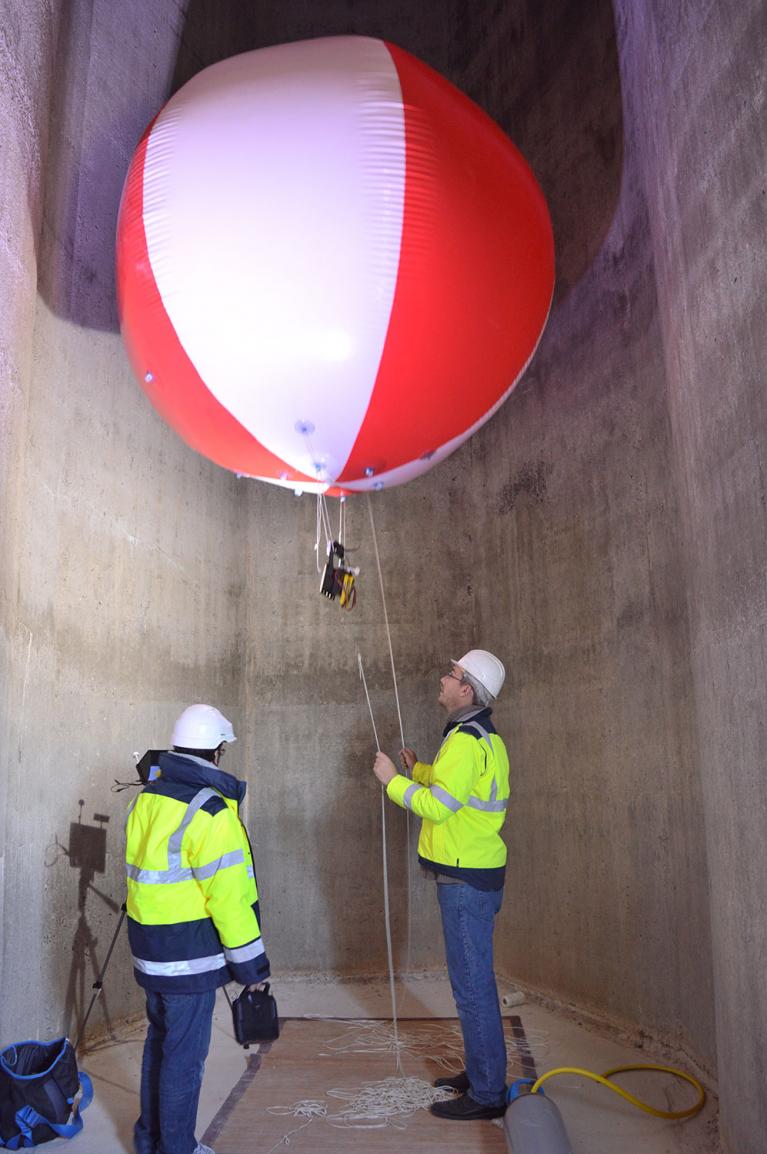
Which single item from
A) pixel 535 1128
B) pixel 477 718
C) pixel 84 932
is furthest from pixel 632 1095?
pixel 84 932

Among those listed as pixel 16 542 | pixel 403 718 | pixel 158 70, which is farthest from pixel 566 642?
pixel 158 70

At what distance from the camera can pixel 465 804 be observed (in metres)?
2.84

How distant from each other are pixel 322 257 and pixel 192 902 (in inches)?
68.8

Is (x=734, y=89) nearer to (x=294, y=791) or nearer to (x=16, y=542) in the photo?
(x=16, y=542)

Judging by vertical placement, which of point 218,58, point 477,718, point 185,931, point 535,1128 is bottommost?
point 535,1128

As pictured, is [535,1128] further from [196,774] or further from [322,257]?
[322,257]

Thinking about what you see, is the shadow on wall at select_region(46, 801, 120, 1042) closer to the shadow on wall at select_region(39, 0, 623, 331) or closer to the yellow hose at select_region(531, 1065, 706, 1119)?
the yellow hose at select_region(531, 1065, 706, 1119)

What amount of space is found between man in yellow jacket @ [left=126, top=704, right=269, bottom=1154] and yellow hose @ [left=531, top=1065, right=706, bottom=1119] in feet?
3.54

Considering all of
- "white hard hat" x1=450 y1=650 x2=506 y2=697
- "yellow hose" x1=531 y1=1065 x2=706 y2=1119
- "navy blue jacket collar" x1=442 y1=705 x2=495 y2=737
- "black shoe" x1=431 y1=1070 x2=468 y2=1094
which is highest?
"white hard hat" x1=450 y1=650 x2=506 y2=697

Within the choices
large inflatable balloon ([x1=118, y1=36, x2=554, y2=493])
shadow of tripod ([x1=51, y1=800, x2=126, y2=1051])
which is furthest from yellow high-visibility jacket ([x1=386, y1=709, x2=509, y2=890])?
shadow of tripod ([x1=51, y1=800, x2=126, y2=1051])

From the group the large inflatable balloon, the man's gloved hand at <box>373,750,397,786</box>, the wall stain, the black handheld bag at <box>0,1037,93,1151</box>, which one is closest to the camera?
the large inflatable balloon

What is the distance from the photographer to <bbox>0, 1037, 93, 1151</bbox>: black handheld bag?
8.09ft

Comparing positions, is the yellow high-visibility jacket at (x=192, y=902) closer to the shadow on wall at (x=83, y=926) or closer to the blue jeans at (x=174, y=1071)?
the blue jeans at (x=174, y=1071)

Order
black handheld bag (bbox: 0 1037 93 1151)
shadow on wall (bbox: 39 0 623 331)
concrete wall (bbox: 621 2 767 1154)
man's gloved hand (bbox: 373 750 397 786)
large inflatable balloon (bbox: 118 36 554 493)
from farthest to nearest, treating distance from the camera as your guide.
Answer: shadow on wall (bbox: 39 0 623 331) → man's gloved hand (bbox: 373 750 397 786) → black handheld bag (bbox: 0 1037 93 1151) → large inflatable balloon (bbox: 118 36 554 493) → concrete wall (bbox: 621 2 767 1154)
